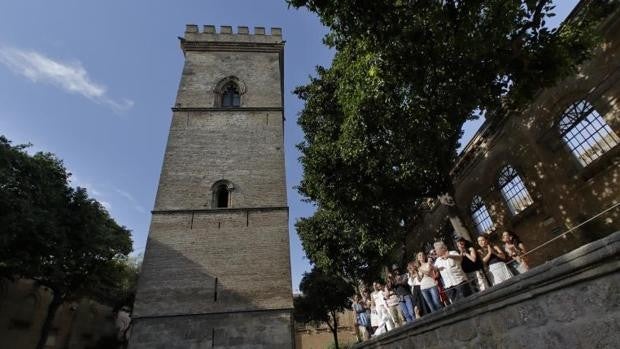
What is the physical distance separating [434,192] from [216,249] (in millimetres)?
8818

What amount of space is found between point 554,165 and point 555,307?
8.85 m

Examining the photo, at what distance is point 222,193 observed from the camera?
16.2 meters

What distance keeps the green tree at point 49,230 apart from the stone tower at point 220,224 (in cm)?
577

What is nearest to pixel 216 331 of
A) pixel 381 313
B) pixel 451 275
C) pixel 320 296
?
pixel 381 313

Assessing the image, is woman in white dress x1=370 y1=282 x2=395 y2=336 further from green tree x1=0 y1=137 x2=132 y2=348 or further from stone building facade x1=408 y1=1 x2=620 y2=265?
green tree x1=0 y1=137 x2=132 y2=348

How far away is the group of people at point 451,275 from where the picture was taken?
639 cm

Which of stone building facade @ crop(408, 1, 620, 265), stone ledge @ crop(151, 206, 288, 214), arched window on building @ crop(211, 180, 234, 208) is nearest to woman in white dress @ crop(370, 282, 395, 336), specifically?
stone building facade @ crop(408, 1, 620, 265)

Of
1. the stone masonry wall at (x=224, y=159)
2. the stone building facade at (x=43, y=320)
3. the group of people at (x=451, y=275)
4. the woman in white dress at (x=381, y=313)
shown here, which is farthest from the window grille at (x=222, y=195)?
the stone building facade at (x=43, y=320)

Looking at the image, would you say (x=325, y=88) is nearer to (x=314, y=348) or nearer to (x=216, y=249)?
(x=216, y=249)

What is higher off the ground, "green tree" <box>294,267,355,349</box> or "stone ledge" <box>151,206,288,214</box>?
"stone ledge" <box>151,206,288,214</box>

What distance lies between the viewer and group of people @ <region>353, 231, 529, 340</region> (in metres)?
6.39

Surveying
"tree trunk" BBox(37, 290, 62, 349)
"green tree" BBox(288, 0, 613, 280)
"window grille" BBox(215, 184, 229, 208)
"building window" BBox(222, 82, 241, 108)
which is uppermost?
"building window" BBox(222, 82, 241, 108)

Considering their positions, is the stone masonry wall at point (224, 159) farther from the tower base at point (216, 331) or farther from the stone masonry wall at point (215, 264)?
the tower base at point (216, 331)

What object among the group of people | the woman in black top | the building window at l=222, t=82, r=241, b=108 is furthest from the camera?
the building window at l=222, t=82, r=241, b=108
